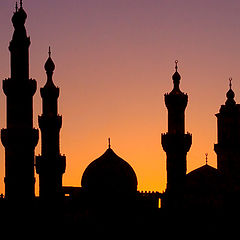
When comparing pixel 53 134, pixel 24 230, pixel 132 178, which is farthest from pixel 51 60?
pixel 24 230

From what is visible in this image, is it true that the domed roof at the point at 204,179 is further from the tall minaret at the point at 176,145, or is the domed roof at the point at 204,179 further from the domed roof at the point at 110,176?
the domed roof at the point at 110,176

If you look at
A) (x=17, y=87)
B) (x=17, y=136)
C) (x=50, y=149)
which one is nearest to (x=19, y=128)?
(x=17, y=136)

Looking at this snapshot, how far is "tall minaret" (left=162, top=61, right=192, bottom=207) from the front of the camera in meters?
47.0

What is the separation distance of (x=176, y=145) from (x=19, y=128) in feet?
28.2

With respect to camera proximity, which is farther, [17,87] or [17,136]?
[17,87]

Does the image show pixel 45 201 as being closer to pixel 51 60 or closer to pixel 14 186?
pixel 14 186

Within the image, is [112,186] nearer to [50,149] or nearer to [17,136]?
[50,149]

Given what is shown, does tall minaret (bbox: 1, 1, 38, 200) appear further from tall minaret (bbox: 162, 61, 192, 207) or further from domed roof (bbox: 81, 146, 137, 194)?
tall minaret (bbox: 162, 61, 192, 207)

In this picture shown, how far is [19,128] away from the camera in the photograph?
42.4 metres

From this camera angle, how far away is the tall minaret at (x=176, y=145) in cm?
4703

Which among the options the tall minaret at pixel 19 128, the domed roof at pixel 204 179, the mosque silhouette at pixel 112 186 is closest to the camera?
the tall minaret at pixel 19 128

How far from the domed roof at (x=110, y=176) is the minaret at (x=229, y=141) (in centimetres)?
640

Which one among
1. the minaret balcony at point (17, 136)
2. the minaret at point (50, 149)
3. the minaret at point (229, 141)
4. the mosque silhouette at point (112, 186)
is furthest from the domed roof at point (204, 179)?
the minaret balcony at point (17, 136)

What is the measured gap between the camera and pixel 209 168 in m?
49.0
